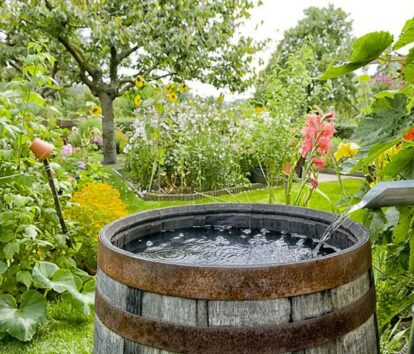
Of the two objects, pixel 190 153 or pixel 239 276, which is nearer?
pixel 239 276

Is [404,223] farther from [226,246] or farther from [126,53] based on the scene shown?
[126,53]

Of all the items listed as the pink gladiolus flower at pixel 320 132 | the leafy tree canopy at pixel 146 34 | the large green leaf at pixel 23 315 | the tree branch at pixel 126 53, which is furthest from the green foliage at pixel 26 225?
the tree branch at pixel 126 53

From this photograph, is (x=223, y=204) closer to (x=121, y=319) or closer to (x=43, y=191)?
(x=121, y=319)

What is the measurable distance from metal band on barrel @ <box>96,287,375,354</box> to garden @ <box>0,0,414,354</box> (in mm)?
283

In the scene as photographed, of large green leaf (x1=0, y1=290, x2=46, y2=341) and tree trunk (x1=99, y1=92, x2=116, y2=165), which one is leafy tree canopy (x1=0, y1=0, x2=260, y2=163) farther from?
large green leaf (x1=0, y1=290, x2=46, y2=341)

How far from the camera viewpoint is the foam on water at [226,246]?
1373mm

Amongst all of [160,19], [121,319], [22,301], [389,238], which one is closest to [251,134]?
[160,19]

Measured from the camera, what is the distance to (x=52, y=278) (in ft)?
7.92

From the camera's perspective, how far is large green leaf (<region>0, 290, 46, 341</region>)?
2.28 metres

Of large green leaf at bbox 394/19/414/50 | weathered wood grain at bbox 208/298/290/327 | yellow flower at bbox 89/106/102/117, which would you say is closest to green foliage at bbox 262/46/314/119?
yellow flower at bbox 89/106/102/117

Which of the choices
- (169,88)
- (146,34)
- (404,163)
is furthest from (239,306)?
(146,34)

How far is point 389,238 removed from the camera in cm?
144

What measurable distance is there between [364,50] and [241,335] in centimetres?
63

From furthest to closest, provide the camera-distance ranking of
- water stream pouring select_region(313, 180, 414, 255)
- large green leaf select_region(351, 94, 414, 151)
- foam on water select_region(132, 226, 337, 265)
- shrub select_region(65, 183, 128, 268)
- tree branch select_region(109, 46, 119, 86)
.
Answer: tree branch select_region(109, 46, 119, 86) → shrub select_region(65, 183, 128, 268) → foam on water select_region(132, 226, 337, 265) → large green leaf select_region(351, 94, 414, 151) → water stream pouring select_region(313, 180, 414, 255)
